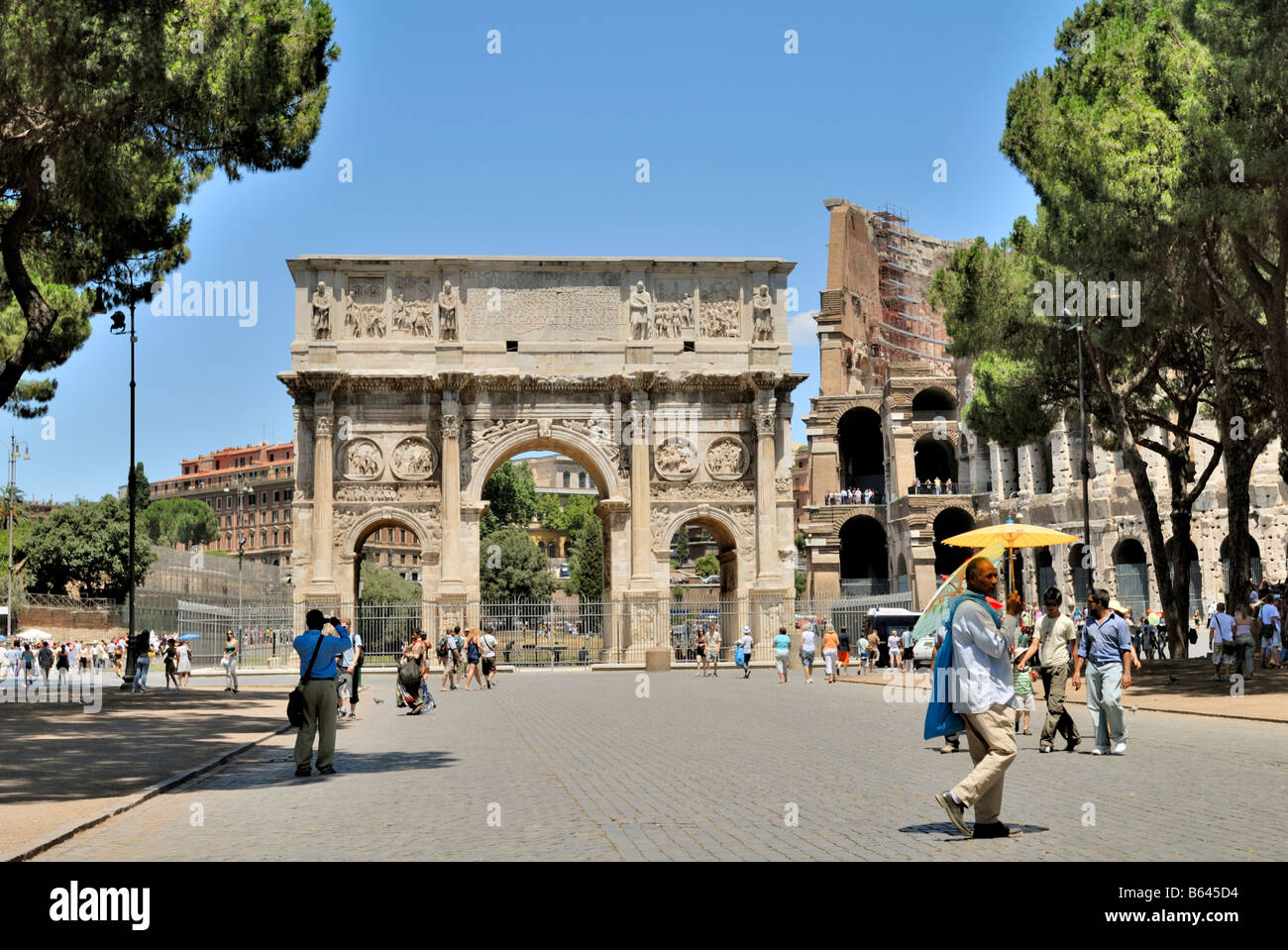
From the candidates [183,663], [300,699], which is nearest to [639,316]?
[183,663]

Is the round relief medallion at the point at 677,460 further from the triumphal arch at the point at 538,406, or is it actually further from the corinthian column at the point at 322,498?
the corinthian column at the point at 322,498

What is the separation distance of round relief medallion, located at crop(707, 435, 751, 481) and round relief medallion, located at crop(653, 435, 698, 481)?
0.53 meters

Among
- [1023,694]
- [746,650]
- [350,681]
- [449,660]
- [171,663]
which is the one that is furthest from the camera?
[746,650]

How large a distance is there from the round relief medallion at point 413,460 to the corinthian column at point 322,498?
6.45ft

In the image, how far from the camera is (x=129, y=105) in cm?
1620

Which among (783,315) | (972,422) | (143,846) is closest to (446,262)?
(783,315)

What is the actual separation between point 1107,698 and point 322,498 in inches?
1199

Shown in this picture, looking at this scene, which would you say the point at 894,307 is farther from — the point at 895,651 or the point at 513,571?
the point at 895,651

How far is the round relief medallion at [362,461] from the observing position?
41031 millimetres

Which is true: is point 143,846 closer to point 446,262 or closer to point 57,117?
point 57,117

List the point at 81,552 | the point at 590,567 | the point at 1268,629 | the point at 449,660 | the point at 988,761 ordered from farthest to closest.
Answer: the point at 590,567 < the point at 81,552 < the point at 449,660 < the point at 1268,629 < the point at 988,761

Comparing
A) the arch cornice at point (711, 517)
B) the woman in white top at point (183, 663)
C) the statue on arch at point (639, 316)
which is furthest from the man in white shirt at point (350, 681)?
the statue on arch at point (639, 316)

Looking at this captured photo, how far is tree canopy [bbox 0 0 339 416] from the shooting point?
15.5 m
